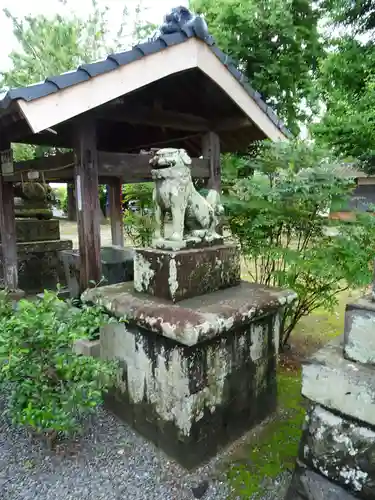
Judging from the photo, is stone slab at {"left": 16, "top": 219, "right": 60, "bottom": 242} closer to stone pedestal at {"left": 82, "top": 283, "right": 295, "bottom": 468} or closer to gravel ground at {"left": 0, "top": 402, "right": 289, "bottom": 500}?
stone pedestal at {"left": 82, "top": 283, "right": 295, "bottom": 468}

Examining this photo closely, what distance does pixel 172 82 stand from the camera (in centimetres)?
381

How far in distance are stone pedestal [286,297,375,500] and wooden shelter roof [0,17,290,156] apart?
7.76 ft

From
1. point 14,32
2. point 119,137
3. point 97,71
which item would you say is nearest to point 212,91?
point 97,71

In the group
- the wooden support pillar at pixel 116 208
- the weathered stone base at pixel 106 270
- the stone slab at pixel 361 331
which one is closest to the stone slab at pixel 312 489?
the stone slab at pixel 361 331

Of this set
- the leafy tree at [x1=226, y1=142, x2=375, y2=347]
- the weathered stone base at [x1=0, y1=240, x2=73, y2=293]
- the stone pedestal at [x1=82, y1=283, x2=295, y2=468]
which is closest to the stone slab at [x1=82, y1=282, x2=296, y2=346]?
the stone pedestal at [x1=82, y1=283, x2=295, y2=468]

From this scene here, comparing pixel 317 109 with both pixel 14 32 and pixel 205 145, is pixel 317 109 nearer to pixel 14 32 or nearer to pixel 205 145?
pixel 205 145

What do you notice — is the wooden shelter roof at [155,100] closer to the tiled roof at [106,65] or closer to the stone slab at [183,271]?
the tiled roof at [106,65]

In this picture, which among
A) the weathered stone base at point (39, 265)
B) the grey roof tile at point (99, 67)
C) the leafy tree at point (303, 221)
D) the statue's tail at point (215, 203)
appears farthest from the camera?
the weathered stone base at point (39, 265)

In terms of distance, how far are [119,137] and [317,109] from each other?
6094mm

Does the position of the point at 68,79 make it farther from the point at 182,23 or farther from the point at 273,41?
the point at 273,41

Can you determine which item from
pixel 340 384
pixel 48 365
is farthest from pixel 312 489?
pixel 48 365

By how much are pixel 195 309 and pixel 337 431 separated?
3.48ft

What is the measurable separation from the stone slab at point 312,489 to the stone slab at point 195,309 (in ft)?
2.84

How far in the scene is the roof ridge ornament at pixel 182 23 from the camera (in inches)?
120
